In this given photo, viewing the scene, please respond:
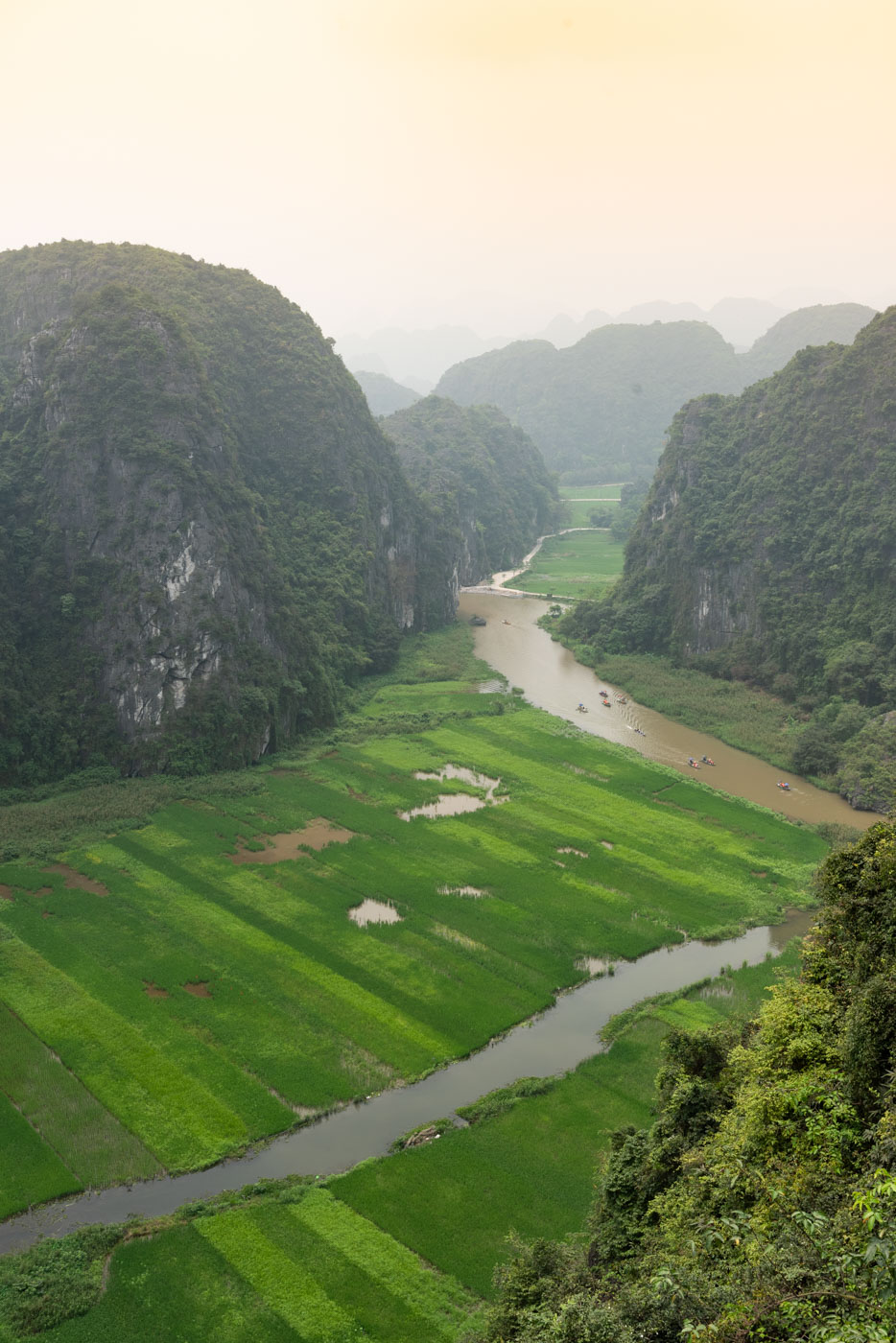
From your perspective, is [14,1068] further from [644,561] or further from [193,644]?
[644,561]

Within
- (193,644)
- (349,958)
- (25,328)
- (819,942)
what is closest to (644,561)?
(193,644)

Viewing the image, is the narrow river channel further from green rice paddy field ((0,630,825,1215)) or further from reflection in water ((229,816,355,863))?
reflection in water ((229,816,355,863))

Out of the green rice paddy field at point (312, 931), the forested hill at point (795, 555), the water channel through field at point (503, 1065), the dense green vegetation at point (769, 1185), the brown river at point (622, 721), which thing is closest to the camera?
the dense green vegetation at point (769, 1185)

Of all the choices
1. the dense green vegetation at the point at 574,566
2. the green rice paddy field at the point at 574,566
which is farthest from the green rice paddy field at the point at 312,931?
the dense green vegetation at the point at 574,566

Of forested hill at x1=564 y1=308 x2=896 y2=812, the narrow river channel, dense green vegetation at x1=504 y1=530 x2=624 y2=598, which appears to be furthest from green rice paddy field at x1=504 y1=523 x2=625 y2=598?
the narrow river channel

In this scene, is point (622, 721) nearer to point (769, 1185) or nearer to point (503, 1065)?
point (503, 1065)

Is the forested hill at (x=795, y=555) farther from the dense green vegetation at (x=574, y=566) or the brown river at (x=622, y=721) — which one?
the dense green vegetation at (x=574, y=566)

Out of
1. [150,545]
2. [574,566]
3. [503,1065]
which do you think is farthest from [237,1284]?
[574,566]
